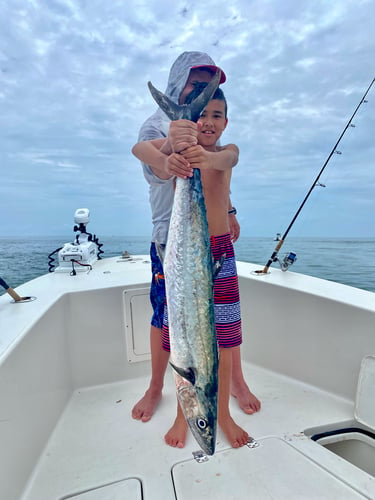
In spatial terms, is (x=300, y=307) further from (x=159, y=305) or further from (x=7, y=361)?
(x=7, y=361)

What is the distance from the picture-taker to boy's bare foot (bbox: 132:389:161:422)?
1.67 metres

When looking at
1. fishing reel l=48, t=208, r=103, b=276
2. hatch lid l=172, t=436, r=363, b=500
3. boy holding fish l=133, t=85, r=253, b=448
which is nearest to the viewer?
hatch lid l=172, t=436, r=363, b=500

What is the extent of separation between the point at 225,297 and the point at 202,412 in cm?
59

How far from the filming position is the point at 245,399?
5.71 ft

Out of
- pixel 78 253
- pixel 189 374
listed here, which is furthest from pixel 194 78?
pixel 78 253

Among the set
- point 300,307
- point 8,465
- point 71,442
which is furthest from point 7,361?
point 300,307

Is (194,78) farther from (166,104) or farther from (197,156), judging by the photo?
(197,156)

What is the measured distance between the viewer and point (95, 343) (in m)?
1.99

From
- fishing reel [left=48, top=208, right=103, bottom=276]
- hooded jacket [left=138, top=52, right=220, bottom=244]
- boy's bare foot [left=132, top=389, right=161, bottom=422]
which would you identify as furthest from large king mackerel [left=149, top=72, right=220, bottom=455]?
fishing reel [left=48, top=208, right=103, bottom=276]

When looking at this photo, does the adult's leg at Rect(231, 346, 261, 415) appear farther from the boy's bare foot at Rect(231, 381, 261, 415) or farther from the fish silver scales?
the fish silver scales

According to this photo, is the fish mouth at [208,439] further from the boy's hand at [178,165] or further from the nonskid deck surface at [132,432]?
the boy's hand at [178,165]

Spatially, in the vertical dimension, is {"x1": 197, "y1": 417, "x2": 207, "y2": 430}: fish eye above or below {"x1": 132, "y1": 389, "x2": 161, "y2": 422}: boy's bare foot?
above

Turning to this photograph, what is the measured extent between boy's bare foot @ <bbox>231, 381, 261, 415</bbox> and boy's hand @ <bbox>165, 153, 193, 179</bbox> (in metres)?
1.38

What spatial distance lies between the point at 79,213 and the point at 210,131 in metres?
2.64
